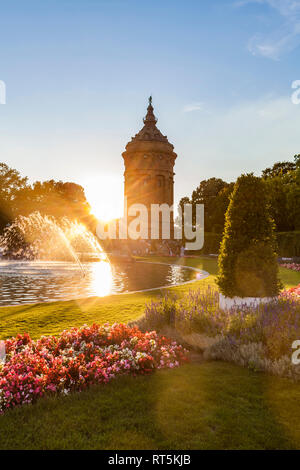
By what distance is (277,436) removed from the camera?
3.90 m

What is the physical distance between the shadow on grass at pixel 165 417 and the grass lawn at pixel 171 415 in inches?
0.4

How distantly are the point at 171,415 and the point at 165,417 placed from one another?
0.32 feet

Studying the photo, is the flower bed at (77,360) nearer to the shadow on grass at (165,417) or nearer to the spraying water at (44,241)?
the shadow on grass at (165,417)

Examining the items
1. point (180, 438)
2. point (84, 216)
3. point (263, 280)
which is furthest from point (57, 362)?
point (84, 216)

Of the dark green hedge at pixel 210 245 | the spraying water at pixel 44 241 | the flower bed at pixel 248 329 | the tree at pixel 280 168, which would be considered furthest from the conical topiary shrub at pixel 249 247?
the tree at pixel 280 168

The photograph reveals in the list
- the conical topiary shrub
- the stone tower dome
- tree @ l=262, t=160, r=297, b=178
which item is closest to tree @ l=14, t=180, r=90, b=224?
the stone tower dome

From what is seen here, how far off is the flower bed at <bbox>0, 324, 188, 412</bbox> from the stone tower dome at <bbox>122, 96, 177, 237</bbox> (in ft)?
185

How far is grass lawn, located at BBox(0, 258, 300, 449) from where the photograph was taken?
12.5ft

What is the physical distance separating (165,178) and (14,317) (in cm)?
5613

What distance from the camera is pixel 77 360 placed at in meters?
5.54

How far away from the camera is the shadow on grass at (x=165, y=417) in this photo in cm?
379

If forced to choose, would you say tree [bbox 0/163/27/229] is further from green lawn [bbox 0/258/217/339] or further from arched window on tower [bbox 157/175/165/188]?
green lawn [bbox 0/258/217/339]

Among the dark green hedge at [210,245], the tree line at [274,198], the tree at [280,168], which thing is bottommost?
the dark green hedge at [210,245]

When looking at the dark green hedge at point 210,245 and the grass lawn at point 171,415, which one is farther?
the dark green hedge at point 210,245
